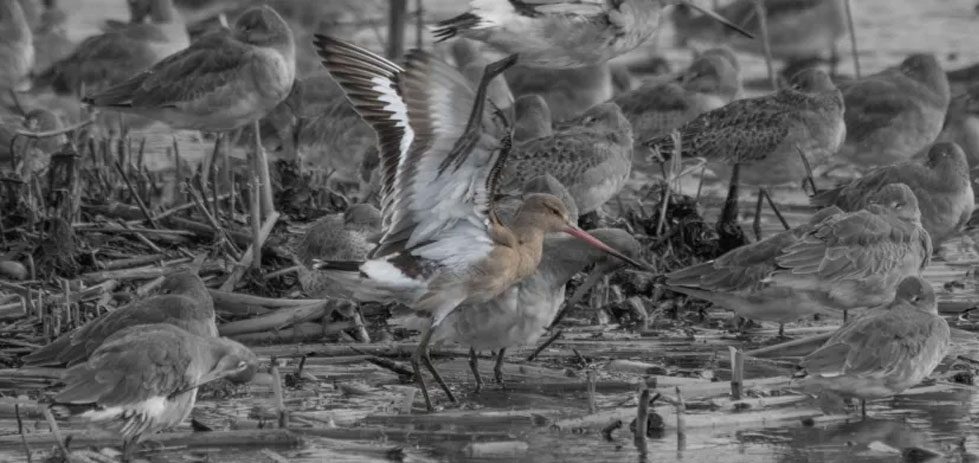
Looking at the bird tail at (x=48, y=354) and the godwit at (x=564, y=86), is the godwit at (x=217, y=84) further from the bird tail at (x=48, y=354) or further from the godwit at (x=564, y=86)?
the godwit at (x=564, y=86)

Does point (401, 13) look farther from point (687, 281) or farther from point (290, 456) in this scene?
point (290, 456)

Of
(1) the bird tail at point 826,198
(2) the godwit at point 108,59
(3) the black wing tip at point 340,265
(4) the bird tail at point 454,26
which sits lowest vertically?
(1) the bird tail at point 826,198

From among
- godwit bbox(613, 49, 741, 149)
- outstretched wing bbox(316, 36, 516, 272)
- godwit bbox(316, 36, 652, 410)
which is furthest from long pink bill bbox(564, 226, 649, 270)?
godwit bbox(613, 49, 741, 149)

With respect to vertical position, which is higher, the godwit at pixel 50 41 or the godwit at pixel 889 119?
the godwit at pixel 50 41

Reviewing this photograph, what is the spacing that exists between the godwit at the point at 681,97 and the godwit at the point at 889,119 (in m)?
0.99

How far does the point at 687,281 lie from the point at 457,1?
12.2 m

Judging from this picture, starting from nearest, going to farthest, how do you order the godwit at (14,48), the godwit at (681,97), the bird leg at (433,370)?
the bird leg at (433,370), the godwit at (681,97), the godwit at (14,48)

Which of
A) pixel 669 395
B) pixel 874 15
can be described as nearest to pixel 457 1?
pixel 874 15

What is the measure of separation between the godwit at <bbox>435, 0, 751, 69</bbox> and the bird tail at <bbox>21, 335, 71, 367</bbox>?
2.86 meters

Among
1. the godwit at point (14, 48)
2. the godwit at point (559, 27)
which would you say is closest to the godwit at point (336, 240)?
the godwit at point (559, 27)

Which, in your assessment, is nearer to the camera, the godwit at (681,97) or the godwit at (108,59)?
the godwit at (681,97)

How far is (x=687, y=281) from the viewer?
945 centimetres

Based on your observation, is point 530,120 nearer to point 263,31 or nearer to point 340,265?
point 263,31

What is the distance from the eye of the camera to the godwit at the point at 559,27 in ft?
33.1
